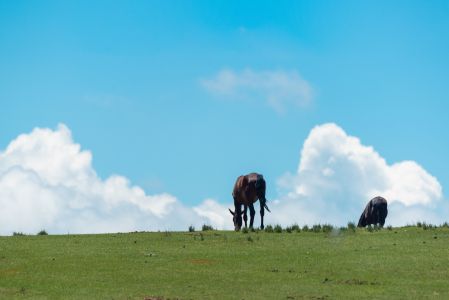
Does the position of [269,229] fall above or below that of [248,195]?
below

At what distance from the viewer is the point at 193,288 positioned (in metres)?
23.0

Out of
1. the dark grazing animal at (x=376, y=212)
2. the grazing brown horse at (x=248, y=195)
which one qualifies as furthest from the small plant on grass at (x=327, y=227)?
the dark grazing animal at (x=376, y=212)

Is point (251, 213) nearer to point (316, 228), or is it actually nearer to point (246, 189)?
point (246, 189)

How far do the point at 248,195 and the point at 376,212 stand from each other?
11.4 metres

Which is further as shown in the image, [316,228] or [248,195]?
[248,195]

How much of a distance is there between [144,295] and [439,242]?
14.3 meters

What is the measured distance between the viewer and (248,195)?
144ft

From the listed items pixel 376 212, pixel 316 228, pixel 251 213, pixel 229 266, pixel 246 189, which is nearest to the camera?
pixel 229 266

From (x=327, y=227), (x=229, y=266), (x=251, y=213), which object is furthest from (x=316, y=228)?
(x=229, y=266)

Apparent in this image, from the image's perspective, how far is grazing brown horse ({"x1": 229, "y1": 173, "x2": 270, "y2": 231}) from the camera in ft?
141

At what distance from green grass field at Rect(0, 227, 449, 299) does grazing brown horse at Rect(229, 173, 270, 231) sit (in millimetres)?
8196

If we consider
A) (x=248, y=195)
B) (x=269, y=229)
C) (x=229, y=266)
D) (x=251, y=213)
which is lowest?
(x=229, y=266)

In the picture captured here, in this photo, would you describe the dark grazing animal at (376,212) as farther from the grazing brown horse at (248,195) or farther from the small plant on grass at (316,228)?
the small plant on grass at (316,228)

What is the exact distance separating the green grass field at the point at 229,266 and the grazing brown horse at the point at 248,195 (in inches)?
323
